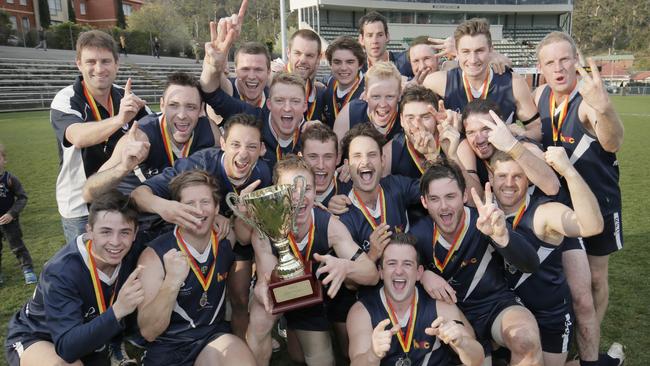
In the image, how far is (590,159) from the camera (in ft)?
11.8

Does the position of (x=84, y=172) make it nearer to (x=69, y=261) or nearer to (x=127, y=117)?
(x=127, y=117)

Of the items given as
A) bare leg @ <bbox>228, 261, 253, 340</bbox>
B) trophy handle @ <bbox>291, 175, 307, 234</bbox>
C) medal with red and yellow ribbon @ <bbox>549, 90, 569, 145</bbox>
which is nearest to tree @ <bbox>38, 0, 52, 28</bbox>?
bare leg @ <bbox>228, 261, 253, 340</bbox>

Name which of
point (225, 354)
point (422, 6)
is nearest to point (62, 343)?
point (225, 354)

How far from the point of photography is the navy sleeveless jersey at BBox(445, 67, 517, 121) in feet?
13.6

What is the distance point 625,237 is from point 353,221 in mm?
4581

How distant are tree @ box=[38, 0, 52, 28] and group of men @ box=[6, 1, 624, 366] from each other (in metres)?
46.6

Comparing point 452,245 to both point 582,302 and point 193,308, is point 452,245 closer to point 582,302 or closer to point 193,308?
point 582,302

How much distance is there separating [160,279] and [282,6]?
18.2 meters

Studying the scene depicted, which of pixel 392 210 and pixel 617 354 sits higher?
pixel 392 210

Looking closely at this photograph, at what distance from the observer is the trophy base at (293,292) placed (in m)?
2.93

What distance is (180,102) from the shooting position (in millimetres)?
3701

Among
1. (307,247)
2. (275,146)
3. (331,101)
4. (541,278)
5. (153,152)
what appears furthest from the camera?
(331,101)

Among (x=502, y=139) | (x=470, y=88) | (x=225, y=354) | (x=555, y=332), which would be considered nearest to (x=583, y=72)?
(x=502, y=139)

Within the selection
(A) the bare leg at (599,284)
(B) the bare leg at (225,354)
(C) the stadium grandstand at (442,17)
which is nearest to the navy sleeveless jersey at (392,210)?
(B) the bare leg at (225,354)
